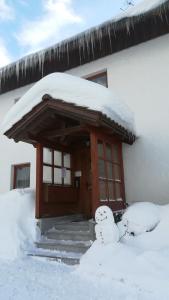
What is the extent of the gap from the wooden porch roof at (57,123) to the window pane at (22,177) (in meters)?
2.47

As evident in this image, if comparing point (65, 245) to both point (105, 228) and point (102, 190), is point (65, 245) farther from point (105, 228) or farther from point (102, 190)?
point (102, 190)

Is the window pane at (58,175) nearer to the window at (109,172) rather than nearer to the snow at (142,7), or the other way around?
the window at (109,172)

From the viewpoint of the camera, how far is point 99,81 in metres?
8.52

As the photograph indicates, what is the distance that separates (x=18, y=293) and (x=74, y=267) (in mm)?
1295

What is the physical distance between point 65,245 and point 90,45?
561 centimetres

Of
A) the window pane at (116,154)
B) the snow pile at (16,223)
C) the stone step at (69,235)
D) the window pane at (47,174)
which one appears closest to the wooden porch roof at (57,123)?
the window pane at (116,154)

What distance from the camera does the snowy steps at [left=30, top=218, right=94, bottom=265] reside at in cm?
523

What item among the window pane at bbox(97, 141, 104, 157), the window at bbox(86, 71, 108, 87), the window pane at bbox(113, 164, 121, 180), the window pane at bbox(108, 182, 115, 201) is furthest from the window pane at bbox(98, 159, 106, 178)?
the window at bbox(86, 71, 108, 87)

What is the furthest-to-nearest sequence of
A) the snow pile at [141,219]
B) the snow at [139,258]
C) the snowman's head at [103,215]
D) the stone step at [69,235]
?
the stone step at [69,235], the snow pile at [141,219], the snowman's head at [103,215], the snow at [139,258]

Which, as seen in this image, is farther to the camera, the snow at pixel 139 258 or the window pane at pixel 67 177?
the window pane at pixel 67 177

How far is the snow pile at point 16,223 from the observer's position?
573 cm

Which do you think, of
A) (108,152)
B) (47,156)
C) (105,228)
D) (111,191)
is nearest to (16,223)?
(47,156)

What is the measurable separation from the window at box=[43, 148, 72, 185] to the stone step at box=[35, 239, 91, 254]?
164 cm

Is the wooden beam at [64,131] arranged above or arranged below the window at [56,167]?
above
